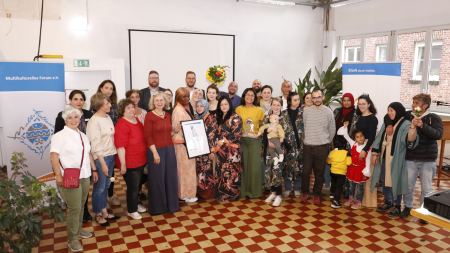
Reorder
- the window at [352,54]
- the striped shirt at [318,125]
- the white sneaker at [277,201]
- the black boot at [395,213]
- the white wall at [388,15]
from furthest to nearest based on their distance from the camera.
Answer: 1. the window at [352,54]
2. the white wall at [388,15]
3. the white sneaker at [277,201]
4. the striped shirt at [318,125]
5. the black boot at [395,213]

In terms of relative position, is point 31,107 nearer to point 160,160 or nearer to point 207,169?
point 160,160

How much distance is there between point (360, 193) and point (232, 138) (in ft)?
5.97

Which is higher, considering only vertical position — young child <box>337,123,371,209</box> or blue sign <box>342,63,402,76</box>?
blue sign <box>342,63,402,76</box>

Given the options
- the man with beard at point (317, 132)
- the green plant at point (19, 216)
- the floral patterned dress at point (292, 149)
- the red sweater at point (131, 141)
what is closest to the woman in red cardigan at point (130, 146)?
the red sweater at point (131, 141)

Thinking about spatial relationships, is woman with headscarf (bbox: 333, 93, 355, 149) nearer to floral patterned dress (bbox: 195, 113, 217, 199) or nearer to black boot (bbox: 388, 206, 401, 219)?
black boot (bbox: 388, 206, 401, 219)

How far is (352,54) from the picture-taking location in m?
8.71

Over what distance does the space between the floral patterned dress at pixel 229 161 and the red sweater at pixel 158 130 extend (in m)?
0.68

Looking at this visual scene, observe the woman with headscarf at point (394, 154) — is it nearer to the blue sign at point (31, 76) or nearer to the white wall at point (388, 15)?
the white wall at point (388, 15)

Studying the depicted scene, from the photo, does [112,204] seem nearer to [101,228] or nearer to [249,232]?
[101,228]

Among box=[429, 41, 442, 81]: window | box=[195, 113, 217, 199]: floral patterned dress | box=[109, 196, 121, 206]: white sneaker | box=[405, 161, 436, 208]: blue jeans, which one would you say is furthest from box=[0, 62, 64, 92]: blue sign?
box=[429, 41, 442, 81]: window

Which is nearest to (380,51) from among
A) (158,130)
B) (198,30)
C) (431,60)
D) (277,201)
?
(431,60)

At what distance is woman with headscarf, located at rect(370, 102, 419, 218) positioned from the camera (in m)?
3.76

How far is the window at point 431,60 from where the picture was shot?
6.69 m

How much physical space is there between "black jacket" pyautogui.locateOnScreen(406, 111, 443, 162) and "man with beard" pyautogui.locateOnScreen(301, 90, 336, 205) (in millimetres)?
954
